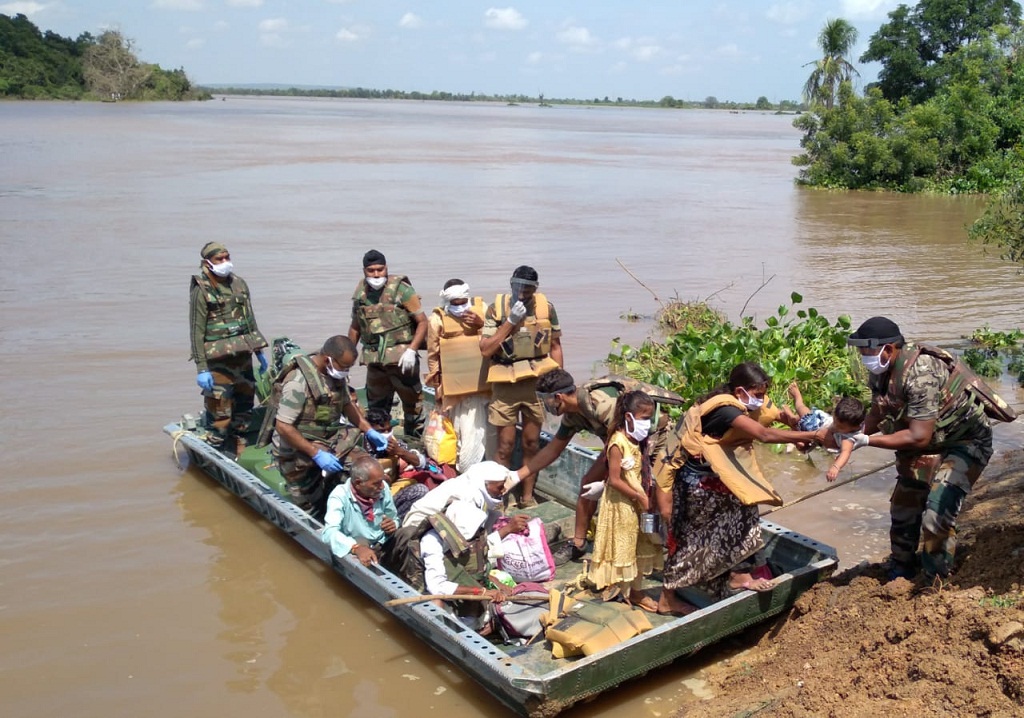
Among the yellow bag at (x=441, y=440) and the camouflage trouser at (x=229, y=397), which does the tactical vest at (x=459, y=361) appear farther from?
the camouflage trouser at (x=229, y=397)

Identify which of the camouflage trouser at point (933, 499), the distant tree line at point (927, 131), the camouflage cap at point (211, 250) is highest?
the distant tree line at point (927, 131)

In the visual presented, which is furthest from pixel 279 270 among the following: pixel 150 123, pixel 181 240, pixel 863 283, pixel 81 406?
pixel 150 123

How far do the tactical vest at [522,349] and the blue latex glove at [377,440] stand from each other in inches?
32.6

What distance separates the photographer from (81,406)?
9.93 meters

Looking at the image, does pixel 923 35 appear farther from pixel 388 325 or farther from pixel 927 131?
pixel 388 325

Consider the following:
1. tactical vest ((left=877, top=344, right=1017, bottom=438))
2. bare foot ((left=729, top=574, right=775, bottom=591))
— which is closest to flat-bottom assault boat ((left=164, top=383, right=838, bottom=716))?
bare foot ((left=729, top=574, right=775, bottom=591))

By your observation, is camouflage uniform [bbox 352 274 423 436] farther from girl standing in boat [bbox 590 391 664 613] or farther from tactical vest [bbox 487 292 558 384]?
girl standing in boat [bbox 590 391 664 613]

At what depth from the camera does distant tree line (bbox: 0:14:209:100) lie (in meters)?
74.3

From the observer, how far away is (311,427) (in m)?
6.27

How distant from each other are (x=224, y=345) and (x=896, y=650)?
17.5ft

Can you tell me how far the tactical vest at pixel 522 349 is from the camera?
668 cm

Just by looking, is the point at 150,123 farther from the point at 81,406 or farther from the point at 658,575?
the point at 658,575

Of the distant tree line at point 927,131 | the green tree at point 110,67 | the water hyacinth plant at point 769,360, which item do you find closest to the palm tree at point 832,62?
the distant tree line at point 927,131

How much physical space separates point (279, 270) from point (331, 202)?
29.2 feet
